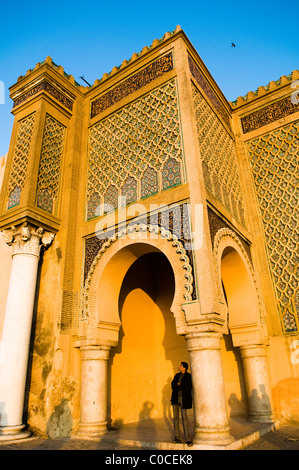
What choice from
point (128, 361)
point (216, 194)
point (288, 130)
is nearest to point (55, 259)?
point (128, 361)

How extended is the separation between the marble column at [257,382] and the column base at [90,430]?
270cm

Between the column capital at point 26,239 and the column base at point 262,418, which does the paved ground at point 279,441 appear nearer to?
the column base at point 262,418

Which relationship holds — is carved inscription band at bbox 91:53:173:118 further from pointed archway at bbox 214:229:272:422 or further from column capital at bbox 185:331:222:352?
column capital at bbox 185:331:222:352

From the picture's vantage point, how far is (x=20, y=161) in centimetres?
718

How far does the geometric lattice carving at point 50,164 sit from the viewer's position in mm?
6781

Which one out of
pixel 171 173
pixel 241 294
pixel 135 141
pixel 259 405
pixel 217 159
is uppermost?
pixel 135 141

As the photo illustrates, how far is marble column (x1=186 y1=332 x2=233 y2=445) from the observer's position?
4.23 metres

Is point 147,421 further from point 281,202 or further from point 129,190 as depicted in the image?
point 281,202

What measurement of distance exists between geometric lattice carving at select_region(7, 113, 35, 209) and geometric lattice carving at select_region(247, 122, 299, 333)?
5069 mm

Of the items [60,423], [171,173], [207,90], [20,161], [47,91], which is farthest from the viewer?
[207,90]

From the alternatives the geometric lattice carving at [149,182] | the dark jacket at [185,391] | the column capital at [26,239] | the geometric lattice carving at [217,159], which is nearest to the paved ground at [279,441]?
the dark jacket at [185,391]

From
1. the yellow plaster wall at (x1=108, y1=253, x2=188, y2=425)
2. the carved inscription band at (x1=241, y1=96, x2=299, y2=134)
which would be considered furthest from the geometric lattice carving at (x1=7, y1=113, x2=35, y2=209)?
the carved inscription band at (x1=241, y1=96, x2=299, y2=134)

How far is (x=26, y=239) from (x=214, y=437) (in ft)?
14.2

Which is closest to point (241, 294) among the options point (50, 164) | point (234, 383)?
point (234, 383)
